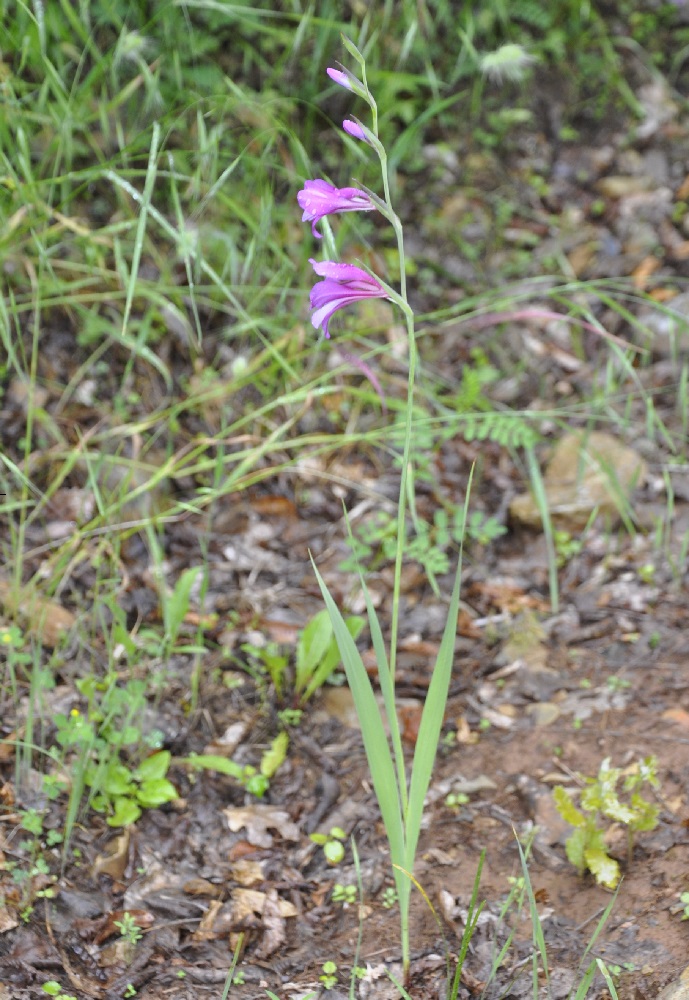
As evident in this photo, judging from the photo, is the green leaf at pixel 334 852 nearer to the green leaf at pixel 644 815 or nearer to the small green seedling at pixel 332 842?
the small green seedling at pixel 332 842

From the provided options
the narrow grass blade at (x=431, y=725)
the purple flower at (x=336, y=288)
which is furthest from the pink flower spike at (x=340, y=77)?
the narrow grass blade at (x=431, y=725)

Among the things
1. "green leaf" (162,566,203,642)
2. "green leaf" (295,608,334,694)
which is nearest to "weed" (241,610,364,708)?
"green leaf" (295,608,334,694)

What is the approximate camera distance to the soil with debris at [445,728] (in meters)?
1.51

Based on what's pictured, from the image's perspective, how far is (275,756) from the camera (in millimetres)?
1984

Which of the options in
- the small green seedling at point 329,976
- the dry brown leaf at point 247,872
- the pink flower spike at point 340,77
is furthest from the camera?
the dry brown leaf at point 247,872

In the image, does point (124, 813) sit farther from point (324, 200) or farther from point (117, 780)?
point (324, 200)

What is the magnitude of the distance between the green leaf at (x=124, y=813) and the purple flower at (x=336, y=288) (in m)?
1.13

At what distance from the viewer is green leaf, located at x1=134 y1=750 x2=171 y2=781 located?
1.84m

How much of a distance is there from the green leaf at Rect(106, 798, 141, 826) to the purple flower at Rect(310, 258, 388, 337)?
1.13 meters

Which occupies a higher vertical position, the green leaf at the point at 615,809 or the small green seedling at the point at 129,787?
the green leaf at the point at 615,809

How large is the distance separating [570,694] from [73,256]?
2068 mm

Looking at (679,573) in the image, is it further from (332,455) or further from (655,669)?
(332,455)

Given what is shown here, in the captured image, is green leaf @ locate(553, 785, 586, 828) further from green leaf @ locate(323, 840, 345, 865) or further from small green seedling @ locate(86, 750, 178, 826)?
small green seedling @ locate(86, 750, 178, 826)

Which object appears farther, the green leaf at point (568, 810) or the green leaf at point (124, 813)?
the green leaf at point (124, 813)
